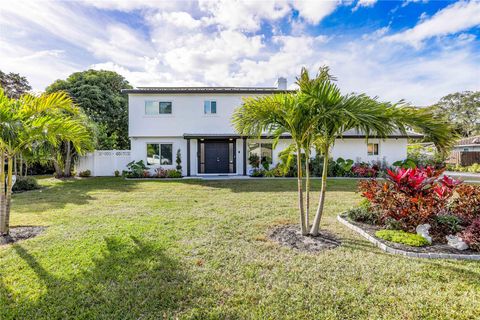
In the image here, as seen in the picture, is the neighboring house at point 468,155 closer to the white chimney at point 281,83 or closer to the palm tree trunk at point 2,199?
the white chimney at point 281,83

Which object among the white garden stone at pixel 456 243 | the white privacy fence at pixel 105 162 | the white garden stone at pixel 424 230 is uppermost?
the white privacy fence at pixel 105 162

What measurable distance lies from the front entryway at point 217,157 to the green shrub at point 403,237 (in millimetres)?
13071

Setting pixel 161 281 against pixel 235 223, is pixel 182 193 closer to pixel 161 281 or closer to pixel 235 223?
pixel 235 223

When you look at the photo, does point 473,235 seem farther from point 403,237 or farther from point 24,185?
point 24,185

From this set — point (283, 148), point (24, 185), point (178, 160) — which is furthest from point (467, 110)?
point (24, 185)

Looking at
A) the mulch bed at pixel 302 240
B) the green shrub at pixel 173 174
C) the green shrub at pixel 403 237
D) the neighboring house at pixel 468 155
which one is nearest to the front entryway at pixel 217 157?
the green shrub at pixel 173 174

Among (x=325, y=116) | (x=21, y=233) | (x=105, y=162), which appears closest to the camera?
(x=325, y=116)

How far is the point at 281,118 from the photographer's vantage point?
5.04 m

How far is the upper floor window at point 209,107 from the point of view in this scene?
1672cm

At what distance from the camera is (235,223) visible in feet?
19.6

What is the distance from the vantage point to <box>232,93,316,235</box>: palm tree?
14.9 feet

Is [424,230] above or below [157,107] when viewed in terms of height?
below

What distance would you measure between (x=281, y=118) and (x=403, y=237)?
3.29 meters

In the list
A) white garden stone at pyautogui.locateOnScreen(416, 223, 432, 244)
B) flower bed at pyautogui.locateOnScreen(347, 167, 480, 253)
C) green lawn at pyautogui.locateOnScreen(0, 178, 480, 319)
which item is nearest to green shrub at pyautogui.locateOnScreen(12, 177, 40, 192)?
green lawn at pyautogui.locateOnScreen(0, 178, 480, 319)
